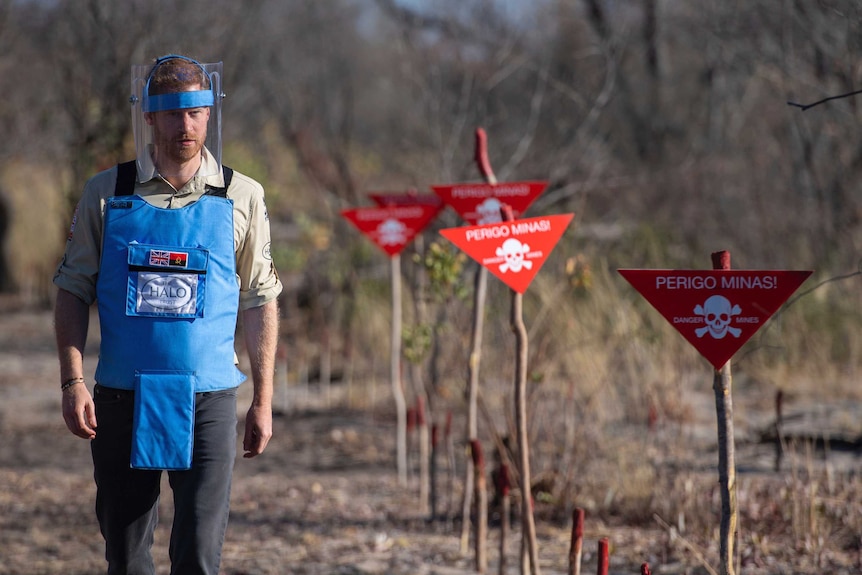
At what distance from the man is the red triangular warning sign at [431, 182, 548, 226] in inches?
57.1

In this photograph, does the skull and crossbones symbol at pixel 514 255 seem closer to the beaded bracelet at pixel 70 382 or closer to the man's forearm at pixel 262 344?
the man's forearm at pixel 262 344

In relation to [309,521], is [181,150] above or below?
above

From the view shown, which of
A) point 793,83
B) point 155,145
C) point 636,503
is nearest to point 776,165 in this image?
point 793,83

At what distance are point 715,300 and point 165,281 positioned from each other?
142 centimetres

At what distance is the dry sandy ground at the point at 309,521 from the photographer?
181 inches

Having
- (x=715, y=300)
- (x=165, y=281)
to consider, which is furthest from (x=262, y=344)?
(x=715, y=300)

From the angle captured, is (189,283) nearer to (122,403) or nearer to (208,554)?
(122,403)

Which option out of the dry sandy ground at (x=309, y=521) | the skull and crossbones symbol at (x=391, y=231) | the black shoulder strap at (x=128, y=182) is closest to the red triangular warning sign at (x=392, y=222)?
the skull and crossbones symbol at (x=391, y=231)

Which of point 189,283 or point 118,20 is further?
point 118,20

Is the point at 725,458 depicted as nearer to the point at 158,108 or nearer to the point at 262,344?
the point at 262,344

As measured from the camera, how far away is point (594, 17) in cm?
1228

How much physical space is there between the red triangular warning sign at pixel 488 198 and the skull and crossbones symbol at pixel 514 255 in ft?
2.32

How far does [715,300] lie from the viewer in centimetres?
298

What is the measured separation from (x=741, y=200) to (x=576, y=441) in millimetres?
6242
